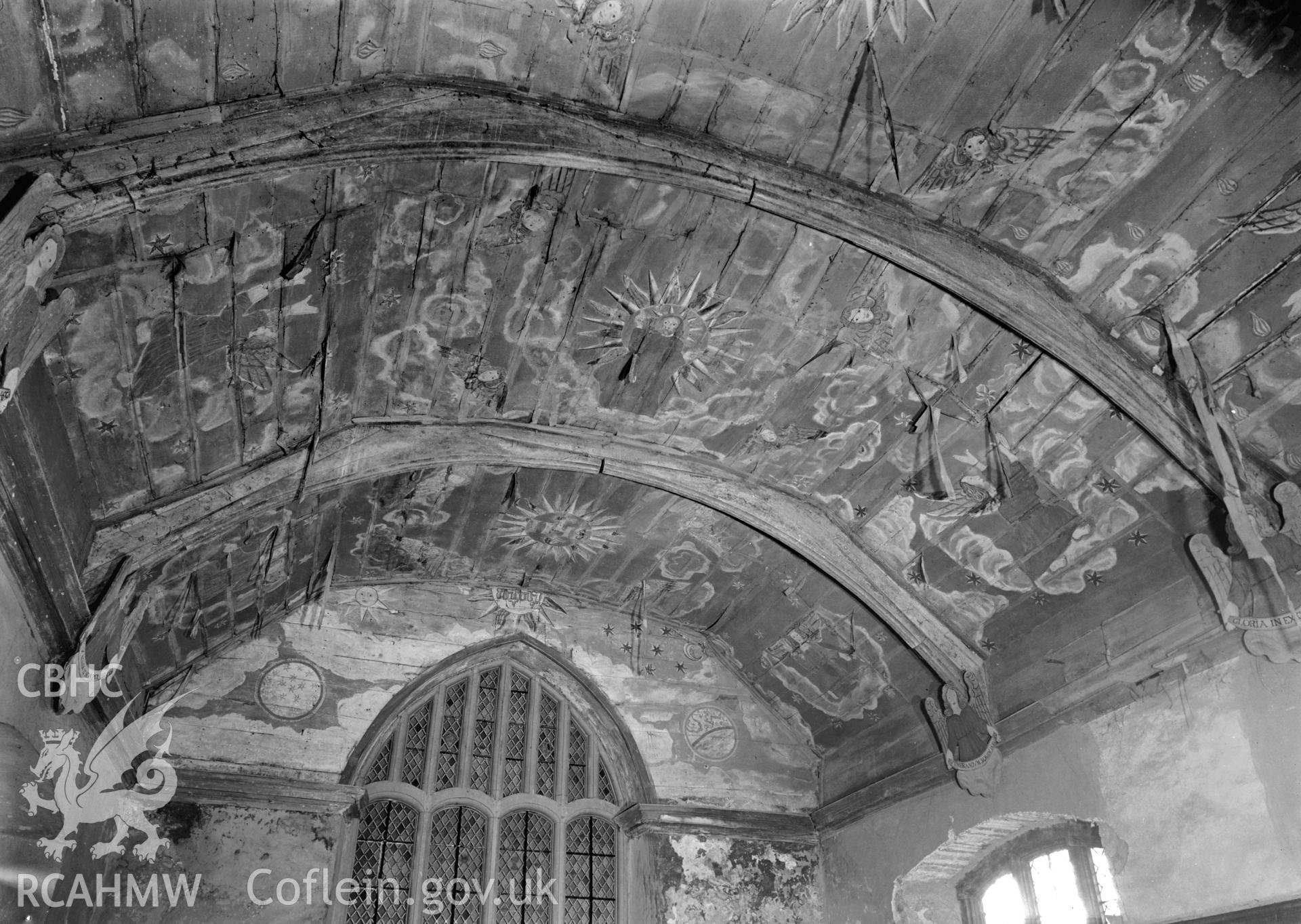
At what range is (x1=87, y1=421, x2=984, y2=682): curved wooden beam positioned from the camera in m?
6.20

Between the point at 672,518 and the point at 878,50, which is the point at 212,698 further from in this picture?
the point at 878,50

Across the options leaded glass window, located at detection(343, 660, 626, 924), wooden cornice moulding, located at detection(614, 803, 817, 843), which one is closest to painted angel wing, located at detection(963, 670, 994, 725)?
wooden cornice moulding, located at detection(614, 803, 817, 843)

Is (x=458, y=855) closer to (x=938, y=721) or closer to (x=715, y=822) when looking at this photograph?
(x=715, y=822)

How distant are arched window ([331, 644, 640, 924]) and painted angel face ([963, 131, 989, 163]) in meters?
5.75

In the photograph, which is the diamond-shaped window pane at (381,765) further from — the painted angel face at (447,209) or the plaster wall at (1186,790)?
the painted angel face at (447,209)

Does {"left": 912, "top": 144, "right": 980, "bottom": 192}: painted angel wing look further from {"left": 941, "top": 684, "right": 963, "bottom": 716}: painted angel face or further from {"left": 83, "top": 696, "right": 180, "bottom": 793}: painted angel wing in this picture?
{"left": 83, "top": 696, "right": 180, "bottom": 793}: painted angel wing

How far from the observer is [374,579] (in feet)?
28.8

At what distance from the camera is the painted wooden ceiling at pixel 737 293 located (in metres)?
4.45

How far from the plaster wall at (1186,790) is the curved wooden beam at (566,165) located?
1218mm

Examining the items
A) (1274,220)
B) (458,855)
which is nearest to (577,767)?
(458,855)

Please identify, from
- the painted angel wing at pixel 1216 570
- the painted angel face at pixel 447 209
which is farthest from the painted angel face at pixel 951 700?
the painted angel face at pixel 447 209

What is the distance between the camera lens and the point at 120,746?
6762 millimetres

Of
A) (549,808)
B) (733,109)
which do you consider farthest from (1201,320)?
(549,808)

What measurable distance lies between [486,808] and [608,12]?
247 inches
